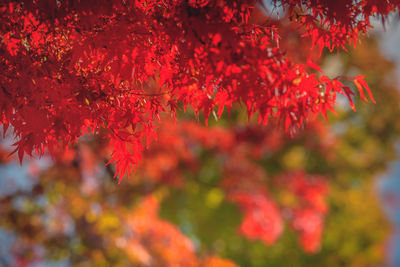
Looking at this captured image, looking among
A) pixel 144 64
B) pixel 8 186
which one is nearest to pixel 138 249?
pixel 8 186

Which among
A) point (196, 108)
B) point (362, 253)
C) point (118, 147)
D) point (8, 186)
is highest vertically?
point (196, 108)

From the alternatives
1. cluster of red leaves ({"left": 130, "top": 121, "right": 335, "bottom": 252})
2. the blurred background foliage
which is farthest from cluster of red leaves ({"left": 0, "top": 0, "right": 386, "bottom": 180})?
cluster of red leaves ({"left": 130, "top": 121, "right": 335, "bottom": 252})

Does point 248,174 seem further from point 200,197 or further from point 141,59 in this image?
point 141,59

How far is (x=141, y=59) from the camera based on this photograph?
5.37ft

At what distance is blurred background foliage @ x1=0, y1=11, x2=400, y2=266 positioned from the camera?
4699mm

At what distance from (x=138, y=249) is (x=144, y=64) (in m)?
3.68

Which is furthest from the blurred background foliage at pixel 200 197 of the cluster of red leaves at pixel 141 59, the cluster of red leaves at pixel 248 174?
the cluster of red leaves at pixel 141 59

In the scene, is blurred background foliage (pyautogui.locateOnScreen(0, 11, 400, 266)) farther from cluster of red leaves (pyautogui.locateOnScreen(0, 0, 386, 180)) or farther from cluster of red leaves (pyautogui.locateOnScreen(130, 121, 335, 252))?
cluster of red leaves (pyautogui.locateOnScreen(0, 0, 386, 180))

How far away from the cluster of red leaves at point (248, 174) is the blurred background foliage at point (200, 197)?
1.5 inches

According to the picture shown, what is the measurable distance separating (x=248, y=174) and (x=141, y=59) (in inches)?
225

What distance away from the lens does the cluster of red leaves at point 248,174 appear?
6.40 m

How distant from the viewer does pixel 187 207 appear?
373 inches

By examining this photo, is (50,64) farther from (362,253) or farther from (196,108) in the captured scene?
(362,253)

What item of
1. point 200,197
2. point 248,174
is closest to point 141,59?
point 248,174
